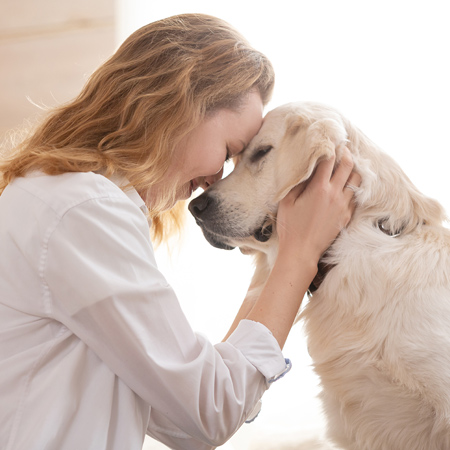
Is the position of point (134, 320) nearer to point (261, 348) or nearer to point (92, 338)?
point (92, 338)

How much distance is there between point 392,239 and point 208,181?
482mm


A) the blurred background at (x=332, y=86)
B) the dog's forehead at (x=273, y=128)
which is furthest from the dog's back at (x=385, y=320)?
the blurred background at (x=332, y=86)

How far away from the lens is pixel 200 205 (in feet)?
4.16

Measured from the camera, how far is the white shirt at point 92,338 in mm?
830

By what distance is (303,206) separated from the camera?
3.67 feet

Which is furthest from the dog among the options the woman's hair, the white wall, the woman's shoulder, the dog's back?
the white wall

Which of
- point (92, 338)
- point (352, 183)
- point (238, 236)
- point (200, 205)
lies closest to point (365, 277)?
point (352, 183)

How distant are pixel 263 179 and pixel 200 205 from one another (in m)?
0.17

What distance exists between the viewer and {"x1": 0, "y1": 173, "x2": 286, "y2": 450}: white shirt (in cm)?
83

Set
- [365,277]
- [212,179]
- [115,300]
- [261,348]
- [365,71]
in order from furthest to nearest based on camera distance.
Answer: [365,71] → [212,179] → [365,277] → [261,348] → [115,300]

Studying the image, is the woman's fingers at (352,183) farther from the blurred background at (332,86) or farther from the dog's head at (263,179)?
the blurred background at (332,86)

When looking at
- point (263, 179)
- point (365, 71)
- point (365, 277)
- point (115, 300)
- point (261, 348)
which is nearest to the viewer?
point (115, 300)

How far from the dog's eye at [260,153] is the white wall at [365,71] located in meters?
0.58

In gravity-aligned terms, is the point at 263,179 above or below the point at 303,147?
below
